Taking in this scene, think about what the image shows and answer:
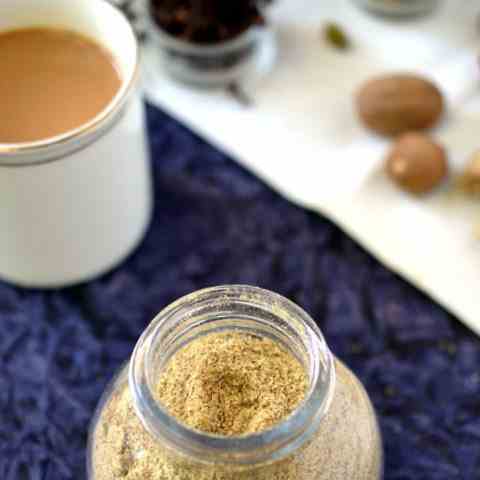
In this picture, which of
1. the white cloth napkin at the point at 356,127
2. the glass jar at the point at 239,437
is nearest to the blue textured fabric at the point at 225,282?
the white cloth napkin at the point at 356,127

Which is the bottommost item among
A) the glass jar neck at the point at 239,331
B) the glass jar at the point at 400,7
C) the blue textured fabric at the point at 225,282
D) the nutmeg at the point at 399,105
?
the blue textured fabric at the point at 225,282

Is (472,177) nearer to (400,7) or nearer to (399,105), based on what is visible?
(399,105)

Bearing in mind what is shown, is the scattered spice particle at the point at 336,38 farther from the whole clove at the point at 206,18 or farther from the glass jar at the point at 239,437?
the glass jar at the point at 239,437

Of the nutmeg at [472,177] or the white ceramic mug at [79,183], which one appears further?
the nutmeg at [472,177]

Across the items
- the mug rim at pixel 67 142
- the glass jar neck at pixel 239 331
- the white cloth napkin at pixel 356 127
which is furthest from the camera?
the white cloth napkin at pixel 356 127

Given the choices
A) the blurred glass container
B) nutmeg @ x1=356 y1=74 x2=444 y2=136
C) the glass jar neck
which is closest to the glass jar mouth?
the blurred glass container

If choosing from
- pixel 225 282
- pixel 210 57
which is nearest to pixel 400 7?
pixel 210 57
